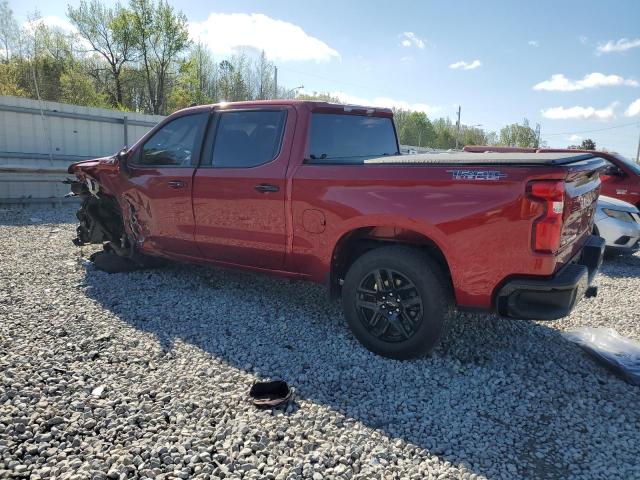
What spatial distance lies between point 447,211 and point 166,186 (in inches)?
119

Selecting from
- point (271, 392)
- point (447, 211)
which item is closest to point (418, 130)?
point (447, 211)

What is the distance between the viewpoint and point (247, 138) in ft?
14.2

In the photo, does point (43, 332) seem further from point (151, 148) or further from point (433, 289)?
point (433, 289)

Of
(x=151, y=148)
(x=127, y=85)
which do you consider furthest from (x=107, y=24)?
(x=151, y=148)

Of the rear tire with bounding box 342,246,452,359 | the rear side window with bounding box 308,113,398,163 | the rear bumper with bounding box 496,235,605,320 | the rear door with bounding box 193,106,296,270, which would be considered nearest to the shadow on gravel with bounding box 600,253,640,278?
the rear side window with bounding box 308,113,398,163

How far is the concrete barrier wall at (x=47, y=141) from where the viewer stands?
1120cm

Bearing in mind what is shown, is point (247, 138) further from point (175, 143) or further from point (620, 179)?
point (620, 179)

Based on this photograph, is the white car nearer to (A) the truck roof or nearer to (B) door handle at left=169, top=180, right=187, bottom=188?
(A) the truck roof

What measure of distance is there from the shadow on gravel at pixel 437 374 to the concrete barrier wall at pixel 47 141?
7.98 m

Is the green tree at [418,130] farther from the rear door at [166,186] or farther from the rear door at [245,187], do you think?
the rear door at [245,187]

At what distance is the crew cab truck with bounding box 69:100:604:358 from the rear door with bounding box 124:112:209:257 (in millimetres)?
16

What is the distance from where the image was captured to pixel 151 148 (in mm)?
5109

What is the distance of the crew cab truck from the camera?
9.70ft

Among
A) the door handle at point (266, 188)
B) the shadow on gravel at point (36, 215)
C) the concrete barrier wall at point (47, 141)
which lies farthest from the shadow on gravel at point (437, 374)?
the concrete barrier wall at point (47, 141)
